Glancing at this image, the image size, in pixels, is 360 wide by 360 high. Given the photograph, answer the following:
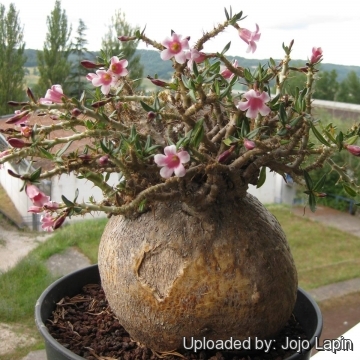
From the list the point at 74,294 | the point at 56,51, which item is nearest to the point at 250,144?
the point at 74,294

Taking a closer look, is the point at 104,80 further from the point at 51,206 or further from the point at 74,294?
the point at 74,294

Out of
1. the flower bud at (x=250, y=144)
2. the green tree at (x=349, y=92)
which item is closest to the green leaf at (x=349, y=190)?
the flower bud at (x=250, y=144)

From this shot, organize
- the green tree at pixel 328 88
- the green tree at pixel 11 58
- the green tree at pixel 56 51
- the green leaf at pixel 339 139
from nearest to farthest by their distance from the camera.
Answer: the green leaf at pixel 339 139
the green tree at pixel 11 58
the green tree at pixel 56 51
the green tree at pixel 328 88

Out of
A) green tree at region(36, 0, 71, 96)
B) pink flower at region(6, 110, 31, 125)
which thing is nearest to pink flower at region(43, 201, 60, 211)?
pink flower at region(6, 110, 31, 125)

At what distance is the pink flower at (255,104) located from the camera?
1.84ft

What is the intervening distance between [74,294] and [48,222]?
0.33 m

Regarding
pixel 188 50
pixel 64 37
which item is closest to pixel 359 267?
pixel 188 50

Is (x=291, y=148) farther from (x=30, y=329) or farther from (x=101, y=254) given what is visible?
(x=30, y=329)

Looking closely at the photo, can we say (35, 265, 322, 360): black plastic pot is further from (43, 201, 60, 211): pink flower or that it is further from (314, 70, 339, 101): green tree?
(314, 70, 339, 101): green tree

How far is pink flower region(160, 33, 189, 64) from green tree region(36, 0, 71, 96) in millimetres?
5615

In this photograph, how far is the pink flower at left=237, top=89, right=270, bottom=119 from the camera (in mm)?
561

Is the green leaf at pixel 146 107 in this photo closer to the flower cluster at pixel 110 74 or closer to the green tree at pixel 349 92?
the flower cluster at pixel 110 74

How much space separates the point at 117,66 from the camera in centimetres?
64

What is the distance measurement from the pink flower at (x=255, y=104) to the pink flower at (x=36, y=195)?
0.28 metres
